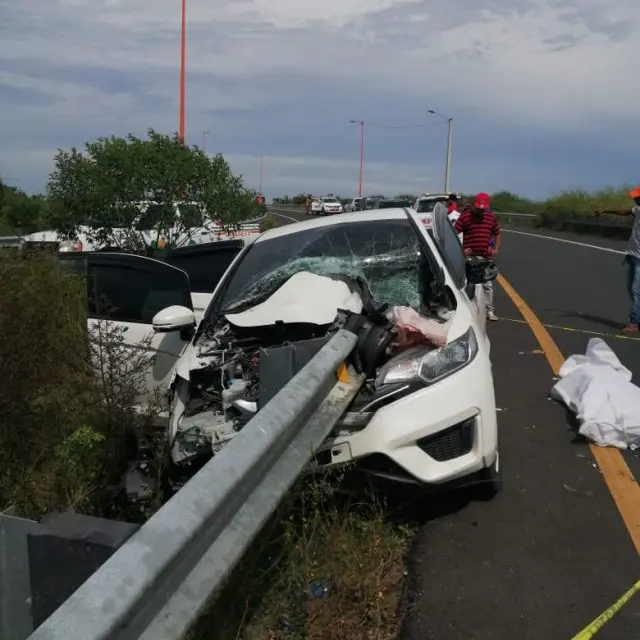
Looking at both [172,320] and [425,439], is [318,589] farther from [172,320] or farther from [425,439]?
[172,320]

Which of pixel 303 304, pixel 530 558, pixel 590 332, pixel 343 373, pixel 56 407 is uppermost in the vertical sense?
pixel 303 304

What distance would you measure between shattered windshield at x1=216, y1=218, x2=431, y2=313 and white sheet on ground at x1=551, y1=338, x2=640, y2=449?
1583 millimetres

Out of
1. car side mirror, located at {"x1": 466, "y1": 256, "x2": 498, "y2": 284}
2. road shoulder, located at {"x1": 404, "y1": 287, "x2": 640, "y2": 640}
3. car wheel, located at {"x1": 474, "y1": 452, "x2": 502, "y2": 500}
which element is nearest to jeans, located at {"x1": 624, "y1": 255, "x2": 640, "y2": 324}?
car side mirror, located at {"x1": 466, "y1": 256, "x2": 498, "y2": 284}

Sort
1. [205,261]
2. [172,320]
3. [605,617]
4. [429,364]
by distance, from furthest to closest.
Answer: [205,261], [172,320], [429,364], [605,617]

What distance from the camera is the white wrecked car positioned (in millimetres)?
3646

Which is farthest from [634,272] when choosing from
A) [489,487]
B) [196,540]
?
[196,540]

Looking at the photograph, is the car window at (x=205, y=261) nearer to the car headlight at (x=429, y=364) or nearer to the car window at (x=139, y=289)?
the car window at (x=139, y=289)

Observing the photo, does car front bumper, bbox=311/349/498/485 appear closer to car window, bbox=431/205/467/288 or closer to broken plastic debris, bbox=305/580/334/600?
broken plastic debris, bbox=305/580/334/600

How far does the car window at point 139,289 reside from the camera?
5629mm

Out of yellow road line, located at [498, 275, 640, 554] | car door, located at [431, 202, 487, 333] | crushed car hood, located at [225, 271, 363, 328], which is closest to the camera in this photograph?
yellow road line, located at [498, 275, 640, 554]

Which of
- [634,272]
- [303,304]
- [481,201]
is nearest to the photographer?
[303,304]

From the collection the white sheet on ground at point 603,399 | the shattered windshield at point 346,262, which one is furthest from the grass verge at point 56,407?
the white sheet on ground at point 603,399

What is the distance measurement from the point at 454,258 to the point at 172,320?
236 cm

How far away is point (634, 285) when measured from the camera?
9164mm
